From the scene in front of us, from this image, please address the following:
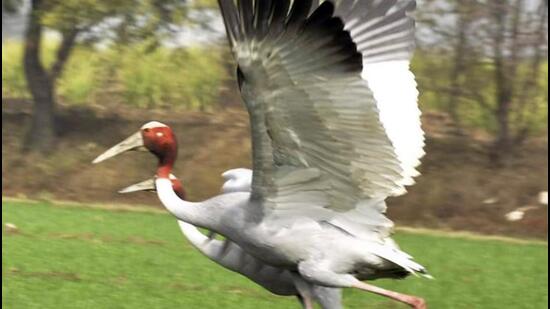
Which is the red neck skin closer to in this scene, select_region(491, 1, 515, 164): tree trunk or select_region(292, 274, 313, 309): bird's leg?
select_region(292, 274, 313, 309): bird's leg

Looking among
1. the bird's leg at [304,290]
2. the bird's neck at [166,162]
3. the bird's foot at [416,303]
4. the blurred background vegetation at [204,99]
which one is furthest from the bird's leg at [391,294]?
the blurred background vegetation at [204,99]

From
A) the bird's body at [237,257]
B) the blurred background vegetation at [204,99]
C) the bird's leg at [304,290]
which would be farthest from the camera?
the blurred background vegetation at [204,99]

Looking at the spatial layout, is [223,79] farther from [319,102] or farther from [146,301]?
[319,102]

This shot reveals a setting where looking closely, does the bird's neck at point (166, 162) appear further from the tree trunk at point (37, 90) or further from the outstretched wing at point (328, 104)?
the tree trunk at point (37, 90)

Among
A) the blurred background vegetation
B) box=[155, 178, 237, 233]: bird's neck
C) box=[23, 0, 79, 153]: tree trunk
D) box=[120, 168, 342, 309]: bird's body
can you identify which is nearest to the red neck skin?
box=[120, 168, 342, 309]: bird's body

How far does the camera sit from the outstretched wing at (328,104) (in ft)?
12.7

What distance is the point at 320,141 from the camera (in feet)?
13.7

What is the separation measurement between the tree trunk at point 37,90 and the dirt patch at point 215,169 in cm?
23

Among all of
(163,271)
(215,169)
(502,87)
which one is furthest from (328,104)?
(215,169)

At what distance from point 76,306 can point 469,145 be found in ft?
32.8

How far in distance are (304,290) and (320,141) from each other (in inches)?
31.0

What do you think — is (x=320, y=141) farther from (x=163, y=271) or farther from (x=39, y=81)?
(x=39, y=81)

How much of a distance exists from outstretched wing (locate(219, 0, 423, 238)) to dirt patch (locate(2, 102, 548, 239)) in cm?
875

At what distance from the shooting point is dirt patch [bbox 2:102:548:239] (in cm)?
1417
